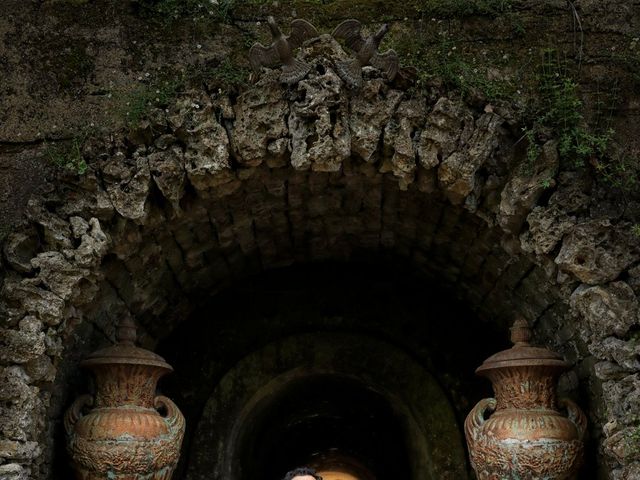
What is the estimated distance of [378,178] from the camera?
4645 mm

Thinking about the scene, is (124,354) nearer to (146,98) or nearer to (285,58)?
(146,98)

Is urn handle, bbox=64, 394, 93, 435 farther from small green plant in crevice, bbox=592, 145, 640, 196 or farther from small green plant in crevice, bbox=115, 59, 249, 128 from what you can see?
small green plant in crevice, bbox=592, 145, 640, 196

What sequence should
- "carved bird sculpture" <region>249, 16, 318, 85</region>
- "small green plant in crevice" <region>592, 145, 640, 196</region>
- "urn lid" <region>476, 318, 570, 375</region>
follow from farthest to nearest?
1. "urn lid" <region>476, 318, 570, 375</region>
2. "carved bird sculpture" <region>249, 16, 318, 85</region>
3. "small green plant in crevice" <region>592, 145, 640, 196</region>

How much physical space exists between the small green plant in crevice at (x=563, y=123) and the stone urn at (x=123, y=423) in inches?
90.5

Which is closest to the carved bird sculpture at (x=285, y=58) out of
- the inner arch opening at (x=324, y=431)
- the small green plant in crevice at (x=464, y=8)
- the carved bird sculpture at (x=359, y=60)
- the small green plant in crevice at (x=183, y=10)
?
the carved bird sculpture at (x=359, y=60)

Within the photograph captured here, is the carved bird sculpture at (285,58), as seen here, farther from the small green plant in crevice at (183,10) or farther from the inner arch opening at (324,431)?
the inner arch opening at (324,431)

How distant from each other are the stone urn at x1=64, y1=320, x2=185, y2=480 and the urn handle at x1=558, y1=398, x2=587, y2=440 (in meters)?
2.06

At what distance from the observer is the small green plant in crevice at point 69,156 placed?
4258 mm

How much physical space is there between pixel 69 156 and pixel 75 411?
4.30 feet

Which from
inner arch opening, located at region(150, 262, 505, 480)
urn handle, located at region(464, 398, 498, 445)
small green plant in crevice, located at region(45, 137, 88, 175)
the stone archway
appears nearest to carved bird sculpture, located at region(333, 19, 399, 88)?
the stone archway

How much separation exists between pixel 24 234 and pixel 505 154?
2.40m

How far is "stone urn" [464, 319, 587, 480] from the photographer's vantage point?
430cm

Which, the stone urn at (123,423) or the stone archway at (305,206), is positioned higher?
the stone archway at (305,206)

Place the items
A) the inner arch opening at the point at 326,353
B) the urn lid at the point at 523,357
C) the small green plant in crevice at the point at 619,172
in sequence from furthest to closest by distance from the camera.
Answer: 1. the inner arch opening at the point at 326,353
2. the urn lid at the point at 523,357
3. the small green plant in crevice at the point at 619,172
